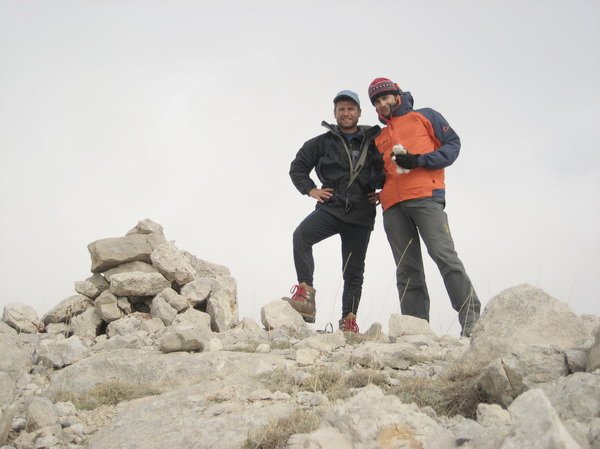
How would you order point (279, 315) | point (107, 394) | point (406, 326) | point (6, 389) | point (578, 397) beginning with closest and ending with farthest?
point (578, 397) < point (107, 394) < point (6, 389) < point (406, 326) < point (279, 315)

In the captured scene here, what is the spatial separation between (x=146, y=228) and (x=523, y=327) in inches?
318

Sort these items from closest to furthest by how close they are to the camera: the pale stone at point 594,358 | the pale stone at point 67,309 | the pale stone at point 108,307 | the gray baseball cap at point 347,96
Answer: the pale stone at point 594,358, the gray baseball cap at point 347,96, the pale stone at point 108,307, the pale stone at point 67,309

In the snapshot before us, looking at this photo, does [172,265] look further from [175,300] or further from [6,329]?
[6,329]

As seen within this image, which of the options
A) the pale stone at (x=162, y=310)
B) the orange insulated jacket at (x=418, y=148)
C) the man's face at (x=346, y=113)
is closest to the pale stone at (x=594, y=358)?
the orange insulated jacket at (x=418, y=148)

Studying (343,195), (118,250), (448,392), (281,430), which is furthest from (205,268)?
(281,430)

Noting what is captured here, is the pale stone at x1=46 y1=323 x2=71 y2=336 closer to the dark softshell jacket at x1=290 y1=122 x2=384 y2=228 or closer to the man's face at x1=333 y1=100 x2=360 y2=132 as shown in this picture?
the dark softshell jacket at x1=290 y1=122 x2=384 y2=228

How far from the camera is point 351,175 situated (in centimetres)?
870

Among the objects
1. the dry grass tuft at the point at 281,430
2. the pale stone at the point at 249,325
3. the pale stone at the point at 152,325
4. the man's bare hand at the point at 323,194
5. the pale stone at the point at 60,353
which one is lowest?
the pale stone at the point at 249,325

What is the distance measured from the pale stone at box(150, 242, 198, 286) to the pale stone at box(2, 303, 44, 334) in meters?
2.28

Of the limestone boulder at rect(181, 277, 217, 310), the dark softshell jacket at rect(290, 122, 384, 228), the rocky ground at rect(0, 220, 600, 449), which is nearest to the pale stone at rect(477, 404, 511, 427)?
the rocky ground at rect(0, 220, 600, 449)

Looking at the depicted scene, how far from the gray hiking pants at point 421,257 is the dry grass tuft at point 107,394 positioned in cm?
383

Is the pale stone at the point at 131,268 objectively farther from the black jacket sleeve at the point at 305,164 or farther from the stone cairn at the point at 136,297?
the black jacket sleeve at the point at 305,164

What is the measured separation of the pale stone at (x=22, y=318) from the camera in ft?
34.2

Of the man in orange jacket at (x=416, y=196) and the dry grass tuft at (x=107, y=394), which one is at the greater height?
the man in orange jacket at (x=416, y=196)
